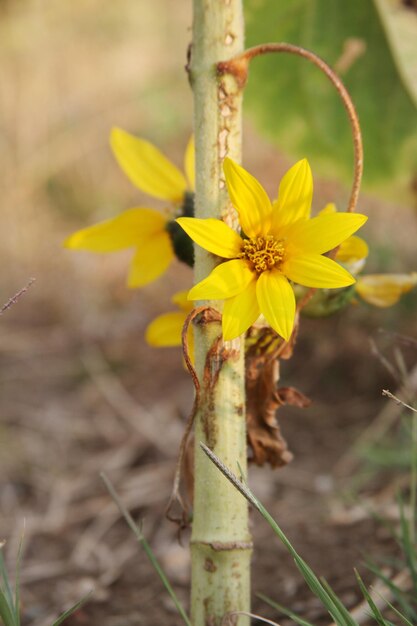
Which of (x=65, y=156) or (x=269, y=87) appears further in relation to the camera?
(x=65, y=156)

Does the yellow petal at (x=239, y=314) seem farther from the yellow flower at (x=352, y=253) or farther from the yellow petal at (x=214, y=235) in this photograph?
the yellow flower at (x=352, y=253)

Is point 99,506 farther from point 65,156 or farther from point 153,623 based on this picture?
point 65,156

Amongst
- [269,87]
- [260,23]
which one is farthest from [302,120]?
[260,23]

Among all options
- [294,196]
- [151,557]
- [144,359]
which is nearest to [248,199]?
[294,196]

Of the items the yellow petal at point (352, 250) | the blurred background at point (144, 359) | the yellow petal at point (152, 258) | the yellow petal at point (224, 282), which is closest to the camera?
the yellow petal at point (224, 282)

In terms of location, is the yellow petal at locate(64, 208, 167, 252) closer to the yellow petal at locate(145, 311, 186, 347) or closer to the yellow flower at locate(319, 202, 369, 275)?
the yellow petal at locate(145, 311, 186, 347)

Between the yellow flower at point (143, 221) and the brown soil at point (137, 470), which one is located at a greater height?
the yellow flower at point (143, 221)

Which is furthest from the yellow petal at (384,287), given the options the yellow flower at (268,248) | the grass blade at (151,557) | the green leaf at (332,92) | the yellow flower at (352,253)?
the green leaf at (332,92)

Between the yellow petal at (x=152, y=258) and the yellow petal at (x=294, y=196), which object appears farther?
the yellow petal at (x=152, y=258)
